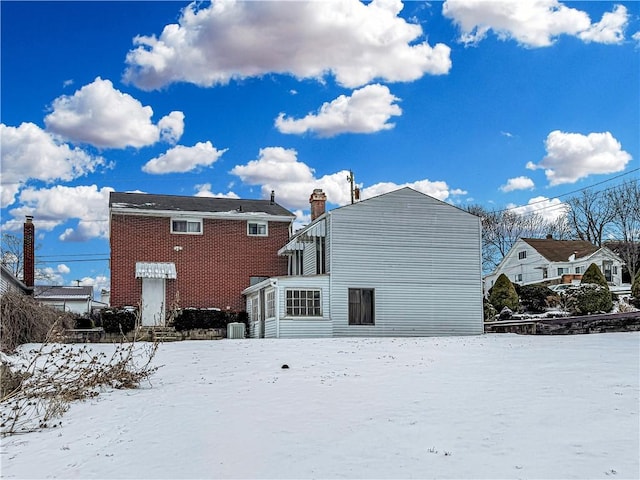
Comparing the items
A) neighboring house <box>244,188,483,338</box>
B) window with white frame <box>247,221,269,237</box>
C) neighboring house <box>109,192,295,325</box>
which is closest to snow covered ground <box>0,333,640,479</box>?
neighboring house <box>244,188,483,338</box>

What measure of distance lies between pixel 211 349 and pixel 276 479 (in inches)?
534

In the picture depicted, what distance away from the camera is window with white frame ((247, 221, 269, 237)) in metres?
31.8

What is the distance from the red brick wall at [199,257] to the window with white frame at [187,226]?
0.20 m

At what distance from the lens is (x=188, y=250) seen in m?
Result: 30.8

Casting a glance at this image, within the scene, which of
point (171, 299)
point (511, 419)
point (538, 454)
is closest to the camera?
point (538, 454)

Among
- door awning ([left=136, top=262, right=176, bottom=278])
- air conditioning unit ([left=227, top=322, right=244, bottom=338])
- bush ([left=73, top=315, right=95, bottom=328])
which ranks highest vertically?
door awning ([left=136, top=262, right=176, bottom=278])

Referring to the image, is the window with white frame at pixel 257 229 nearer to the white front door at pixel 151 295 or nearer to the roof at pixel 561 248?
the white front door at pixel 151 295

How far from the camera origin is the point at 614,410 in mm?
8523

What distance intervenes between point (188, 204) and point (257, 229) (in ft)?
11.3

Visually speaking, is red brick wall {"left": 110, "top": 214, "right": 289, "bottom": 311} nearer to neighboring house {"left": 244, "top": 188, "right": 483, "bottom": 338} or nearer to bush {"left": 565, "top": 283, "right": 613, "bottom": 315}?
neighboring house {"left": 244, "top": 188, "right": 483, "bottom": 338}

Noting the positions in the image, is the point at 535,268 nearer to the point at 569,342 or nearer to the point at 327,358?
the point at 569,342

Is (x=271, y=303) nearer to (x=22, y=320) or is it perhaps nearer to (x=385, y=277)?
(x=385, y=277)

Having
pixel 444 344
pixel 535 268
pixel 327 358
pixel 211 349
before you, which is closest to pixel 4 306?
pixel 211 349

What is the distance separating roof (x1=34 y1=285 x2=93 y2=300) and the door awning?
918 inches
